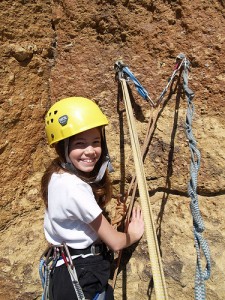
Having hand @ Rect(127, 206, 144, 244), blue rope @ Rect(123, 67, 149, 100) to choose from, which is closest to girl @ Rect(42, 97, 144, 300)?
hand @ Rect(127, 206, 144, 244)

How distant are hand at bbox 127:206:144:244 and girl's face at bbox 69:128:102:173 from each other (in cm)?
58

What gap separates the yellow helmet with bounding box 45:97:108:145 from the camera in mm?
2154

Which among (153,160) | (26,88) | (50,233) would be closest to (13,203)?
(50,233)

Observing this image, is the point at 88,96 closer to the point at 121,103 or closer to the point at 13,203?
the point at 121,103

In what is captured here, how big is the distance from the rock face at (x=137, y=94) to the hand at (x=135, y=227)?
16 centimetres

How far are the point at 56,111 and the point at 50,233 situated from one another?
76 cm

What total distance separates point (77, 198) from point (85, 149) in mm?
308

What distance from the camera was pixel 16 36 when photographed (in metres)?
2.59

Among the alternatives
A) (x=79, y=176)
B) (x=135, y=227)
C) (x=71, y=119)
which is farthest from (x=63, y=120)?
(x=135, y=227)

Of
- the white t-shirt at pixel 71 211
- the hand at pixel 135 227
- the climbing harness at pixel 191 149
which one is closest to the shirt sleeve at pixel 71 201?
the white t-shirt at pixel 71 211

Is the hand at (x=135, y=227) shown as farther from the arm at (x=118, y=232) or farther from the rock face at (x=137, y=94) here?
the rock face at (x=137, y=94)

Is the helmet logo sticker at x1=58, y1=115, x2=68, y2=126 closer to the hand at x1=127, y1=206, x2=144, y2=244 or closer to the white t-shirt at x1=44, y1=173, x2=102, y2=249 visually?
the white t-shirt at x1=44, y1=173, x2=102, y2=249

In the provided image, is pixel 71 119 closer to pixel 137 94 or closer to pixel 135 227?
pixel 137 94

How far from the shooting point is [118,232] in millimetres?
2340
